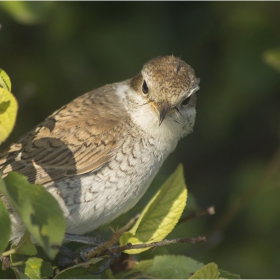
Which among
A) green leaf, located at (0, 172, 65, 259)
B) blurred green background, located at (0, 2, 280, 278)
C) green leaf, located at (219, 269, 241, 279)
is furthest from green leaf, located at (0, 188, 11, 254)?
blurred green background, located at (0, 2, 280, 278)

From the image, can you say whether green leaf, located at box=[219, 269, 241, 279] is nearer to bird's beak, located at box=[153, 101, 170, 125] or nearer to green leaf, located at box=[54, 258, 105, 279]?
green leaf, located at box=[54, 258, 105, 279]

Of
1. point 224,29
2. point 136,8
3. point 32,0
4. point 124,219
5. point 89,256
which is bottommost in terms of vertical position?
point 124,219

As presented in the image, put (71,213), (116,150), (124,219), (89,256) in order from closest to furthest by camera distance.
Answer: (89,256)
(71,213)
(116,150)
(124,219)

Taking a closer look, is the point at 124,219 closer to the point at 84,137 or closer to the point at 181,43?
the point at 84,137

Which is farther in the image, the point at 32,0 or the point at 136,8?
the point at 136,8

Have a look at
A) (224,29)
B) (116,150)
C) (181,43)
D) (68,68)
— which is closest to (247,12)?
(224,29)

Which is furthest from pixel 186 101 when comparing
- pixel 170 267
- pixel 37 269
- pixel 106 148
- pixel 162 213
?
pixel 37 269

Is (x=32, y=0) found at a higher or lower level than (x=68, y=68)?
higher

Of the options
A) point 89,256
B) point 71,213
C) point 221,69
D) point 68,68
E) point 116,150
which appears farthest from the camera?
point 221,69
